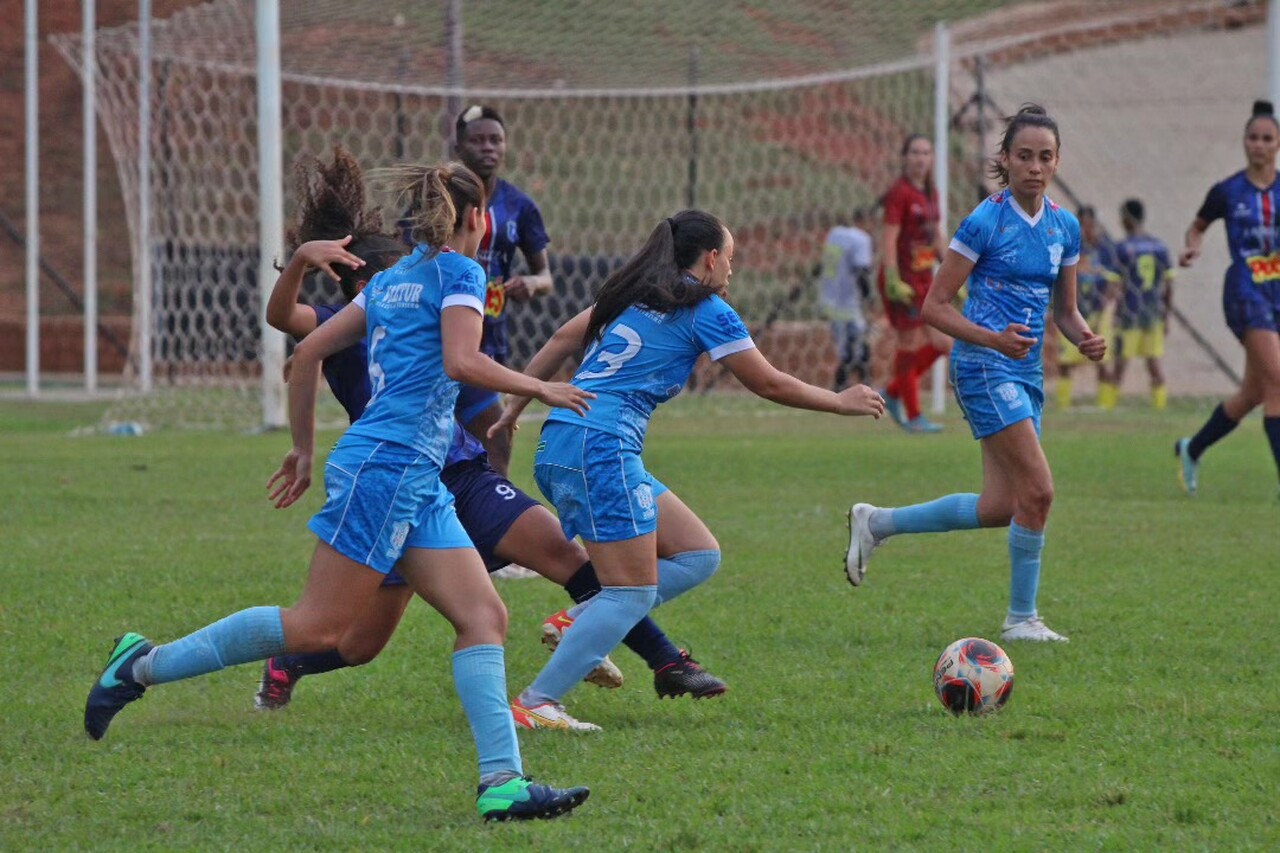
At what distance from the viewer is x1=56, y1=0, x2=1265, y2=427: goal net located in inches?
723

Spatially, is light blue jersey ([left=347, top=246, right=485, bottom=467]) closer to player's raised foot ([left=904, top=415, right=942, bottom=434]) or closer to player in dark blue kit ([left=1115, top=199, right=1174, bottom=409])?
player's raised foot ([left=904, top=415, right=942, bottom=434])

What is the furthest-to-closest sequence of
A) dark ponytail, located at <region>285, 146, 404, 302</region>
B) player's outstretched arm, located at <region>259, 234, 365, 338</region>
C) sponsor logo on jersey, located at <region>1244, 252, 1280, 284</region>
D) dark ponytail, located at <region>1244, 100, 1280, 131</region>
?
sponsor logo on jersey, located at <region>1244, 252, 1280, 284</region>, dark ponytail, located at <region>1244, 100, 1280, 131</region>, dark ponytail, located at <region>285, 146, 404, 302</region>, player's outstretched arm, located at <region>259, 234, 365, 338</region>

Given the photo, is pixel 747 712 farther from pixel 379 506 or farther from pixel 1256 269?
pixel 1256 269

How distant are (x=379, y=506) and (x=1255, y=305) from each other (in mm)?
7169

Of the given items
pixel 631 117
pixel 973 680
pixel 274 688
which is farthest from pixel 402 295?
pixel 631 117

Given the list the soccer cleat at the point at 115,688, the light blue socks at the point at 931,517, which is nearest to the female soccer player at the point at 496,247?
the light blue socks at the point at 931,517

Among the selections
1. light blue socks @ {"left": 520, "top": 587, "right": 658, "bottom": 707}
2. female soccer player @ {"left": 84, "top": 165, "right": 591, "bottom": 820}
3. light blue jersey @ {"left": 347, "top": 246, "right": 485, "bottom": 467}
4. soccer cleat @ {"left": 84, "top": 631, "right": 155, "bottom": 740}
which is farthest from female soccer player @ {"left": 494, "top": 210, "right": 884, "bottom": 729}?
soccer cleat @ {"left": 84, "top": 631, "right": 155, "bottom": 740}

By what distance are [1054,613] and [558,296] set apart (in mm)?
14249

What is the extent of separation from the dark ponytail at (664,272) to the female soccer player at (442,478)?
2.10 ft

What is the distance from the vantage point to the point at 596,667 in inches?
215

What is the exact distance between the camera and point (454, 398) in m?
4.75

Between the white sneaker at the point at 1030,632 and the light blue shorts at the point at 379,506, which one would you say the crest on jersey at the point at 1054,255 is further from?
the light blue shorts at the point at 379,506

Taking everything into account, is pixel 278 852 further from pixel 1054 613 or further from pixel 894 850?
pixel 1054 613

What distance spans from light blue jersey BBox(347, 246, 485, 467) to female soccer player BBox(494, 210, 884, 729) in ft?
2.52
